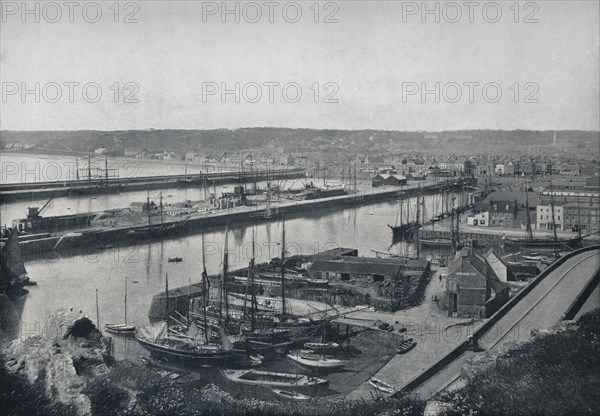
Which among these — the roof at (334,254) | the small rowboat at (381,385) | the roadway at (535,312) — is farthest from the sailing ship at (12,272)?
the roadway at (535,312)

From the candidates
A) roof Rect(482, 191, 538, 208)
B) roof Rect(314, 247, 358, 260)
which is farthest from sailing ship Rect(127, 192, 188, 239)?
roof Rect(482, 191, 538, 208)

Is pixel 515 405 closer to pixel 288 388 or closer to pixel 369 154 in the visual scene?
pixel 288 388

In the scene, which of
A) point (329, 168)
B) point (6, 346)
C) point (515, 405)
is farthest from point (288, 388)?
point (329, 168)

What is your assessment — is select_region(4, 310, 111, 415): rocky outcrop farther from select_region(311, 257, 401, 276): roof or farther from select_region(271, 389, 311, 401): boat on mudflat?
select_region(311, 257, 401, 276): roof

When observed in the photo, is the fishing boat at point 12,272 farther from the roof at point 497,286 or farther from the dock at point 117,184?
the dock at point 117,184

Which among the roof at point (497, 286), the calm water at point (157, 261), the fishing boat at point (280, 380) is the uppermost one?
the roof at point (497, 286)

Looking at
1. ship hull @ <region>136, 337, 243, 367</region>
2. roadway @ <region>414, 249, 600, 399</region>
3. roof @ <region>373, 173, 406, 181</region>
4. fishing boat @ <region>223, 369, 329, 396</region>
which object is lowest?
fishing boat @ <region>223, 369, 329, 396</region>

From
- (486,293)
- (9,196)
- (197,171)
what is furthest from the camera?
(197,171)
